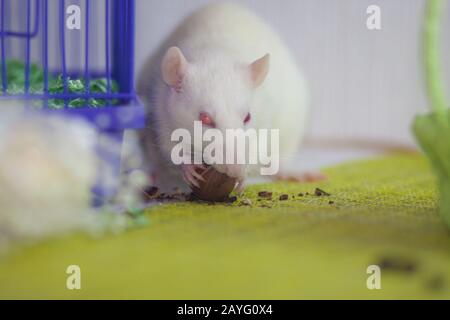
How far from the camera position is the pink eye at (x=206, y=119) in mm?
1736

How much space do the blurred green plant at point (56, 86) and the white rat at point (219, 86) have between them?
0.16 meters

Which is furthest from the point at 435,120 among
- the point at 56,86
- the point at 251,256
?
the point at 56,86

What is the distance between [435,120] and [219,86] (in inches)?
25.4

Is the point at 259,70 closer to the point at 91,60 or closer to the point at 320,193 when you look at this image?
the point at 320,193

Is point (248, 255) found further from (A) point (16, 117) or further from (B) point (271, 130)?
(B) point (271, 130)

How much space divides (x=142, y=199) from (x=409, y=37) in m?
1.74

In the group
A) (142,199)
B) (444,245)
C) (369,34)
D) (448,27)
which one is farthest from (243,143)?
(448,27)

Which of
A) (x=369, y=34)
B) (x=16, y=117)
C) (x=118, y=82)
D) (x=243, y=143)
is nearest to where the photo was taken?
(x=16, y=117)

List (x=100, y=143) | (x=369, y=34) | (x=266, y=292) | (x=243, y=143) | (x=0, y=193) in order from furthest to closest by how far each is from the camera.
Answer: (x=369, y=34) → (x=243, y=143) → (x=100, y=143) → (x=0, y=193) → (x=266, y=292)

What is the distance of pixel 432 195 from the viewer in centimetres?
193

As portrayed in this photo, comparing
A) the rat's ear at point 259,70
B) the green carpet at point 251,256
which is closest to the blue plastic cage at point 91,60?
the green carpet at point 251,256

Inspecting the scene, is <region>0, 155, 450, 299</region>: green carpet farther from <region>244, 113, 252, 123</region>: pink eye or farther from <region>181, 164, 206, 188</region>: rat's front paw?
<region>244, 113, 252, 123</region>: pink eye

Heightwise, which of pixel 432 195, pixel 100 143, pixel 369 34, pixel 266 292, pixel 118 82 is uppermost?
pixel 369 34

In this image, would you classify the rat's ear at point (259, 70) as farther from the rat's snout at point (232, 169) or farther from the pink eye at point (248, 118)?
the rat's snout at point (232, 169)
